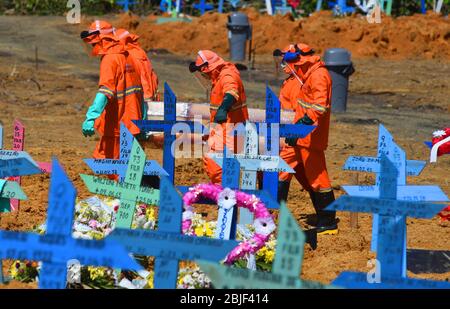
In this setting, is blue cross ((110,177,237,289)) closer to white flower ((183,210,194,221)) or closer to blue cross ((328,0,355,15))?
white flower ((183,210,194,221))

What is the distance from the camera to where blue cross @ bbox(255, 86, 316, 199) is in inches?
360

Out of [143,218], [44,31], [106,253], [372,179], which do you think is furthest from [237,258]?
[44,31]

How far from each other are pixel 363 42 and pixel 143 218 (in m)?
16.5

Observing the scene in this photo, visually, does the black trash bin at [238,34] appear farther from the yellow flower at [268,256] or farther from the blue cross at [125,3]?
the yellow flower at [268,256]

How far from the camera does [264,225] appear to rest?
7570mm

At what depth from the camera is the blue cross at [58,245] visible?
210 inches

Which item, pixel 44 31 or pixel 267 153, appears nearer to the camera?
pixel 267 153

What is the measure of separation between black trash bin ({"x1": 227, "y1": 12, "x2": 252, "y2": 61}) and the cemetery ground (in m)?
0.62

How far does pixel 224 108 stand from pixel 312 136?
85 centimetres

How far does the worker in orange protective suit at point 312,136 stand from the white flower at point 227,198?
2.44 metres

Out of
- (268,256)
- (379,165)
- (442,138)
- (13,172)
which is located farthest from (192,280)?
(442,138)

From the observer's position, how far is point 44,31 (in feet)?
84.2

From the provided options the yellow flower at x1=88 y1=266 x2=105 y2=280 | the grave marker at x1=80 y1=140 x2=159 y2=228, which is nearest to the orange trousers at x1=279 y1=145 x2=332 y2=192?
the grave marker at x1=80 y1=140 x2=159 y2=228

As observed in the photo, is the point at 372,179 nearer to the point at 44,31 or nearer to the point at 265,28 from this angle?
the point at 265,28
